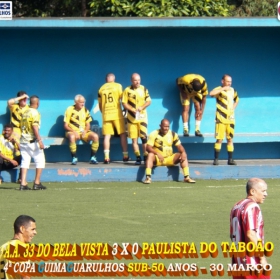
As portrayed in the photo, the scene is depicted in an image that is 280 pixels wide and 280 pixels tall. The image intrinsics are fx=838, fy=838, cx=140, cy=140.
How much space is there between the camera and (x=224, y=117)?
1734 centimetres

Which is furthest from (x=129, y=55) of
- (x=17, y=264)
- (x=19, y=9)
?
(x=17, y=264)

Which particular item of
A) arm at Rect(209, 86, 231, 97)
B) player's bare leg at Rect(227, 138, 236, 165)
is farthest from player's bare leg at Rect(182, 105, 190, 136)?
player's bare leg at Rect(227, 138, 236, 165)

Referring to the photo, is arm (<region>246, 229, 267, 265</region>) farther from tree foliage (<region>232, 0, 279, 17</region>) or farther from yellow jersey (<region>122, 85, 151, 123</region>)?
tree foliage (<region>232, 0, 279, 17</region>)

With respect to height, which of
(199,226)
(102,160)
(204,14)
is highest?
(204,14)

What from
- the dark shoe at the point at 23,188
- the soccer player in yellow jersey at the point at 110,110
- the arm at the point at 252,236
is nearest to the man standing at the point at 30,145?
the dark shoe at the point at 23,188

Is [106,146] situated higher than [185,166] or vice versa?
[106,146]

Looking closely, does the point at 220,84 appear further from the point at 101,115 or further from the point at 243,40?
the point at 101,115

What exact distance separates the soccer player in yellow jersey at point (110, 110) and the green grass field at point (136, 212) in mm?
1265

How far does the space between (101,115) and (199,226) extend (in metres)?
6.30

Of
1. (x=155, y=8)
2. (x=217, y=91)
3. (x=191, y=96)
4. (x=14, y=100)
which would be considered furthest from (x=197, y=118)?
(x=155, y=8)

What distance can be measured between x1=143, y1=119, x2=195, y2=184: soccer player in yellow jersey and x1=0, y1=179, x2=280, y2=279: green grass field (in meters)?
0.35

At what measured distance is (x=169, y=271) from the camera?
9.10 metres

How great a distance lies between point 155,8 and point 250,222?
15274 millimetres

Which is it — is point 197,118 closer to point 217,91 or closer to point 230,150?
point 217,91
